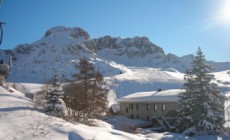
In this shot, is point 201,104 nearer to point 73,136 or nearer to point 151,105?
point 151,105

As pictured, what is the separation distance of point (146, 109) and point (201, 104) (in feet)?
52.1

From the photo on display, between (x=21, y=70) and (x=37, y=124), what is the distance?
193 m

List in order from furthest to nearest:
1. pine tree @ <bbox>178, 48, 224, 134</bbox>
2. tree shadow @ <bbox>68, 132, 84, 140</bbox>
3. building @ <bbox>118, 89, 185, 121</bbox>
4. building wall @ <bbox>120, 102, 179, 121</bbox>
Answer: building wall @ <bbox>120, 102, 179, 121</bbox> < building @ <bbox>118, 89, 185, 121</bbox> < pine tree @ <bbox>178, 48, 224, 134</bbox> < tree shadow @ <bbox>68, 132, 84, 140</bbox>

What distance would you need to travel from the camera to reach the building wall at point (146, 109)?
41678mm

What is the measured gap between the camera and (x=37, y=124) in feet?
41.1

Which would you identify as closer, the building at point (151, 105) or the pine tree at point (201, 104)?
the pine tree at point (201, 104)

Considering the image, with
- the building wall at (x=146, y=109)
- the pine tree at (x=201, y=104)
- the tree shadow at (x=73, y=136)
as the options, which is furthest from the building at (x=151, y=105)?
the tree shadow at (x=73, y=136)

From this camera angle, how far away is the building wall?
137 ft

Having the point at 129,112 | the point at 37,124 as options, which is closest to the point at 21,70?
the point at 129,112

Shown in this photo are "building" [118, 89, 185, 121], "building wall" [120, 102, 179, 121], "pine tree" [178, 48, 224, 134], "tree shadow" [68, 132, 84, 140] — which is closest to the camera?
"tree shadow" [68, 132, 84, 140]

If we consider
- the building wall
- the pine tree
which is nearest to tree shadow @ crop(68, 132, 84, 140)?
the pine tree

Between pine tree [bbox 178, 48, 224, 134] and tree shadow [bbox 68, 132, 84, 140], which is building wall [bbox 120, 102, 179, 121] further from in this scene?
tree shadow [bbox 68, 132, 84, 140]

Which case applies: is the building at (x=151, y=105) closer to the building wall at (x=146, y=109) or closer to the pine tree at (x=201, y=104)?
the building wall at (x=146, y=109)

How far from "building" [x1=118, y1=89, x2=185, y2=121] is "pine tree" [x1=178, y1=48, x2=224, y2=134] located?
356 inches
